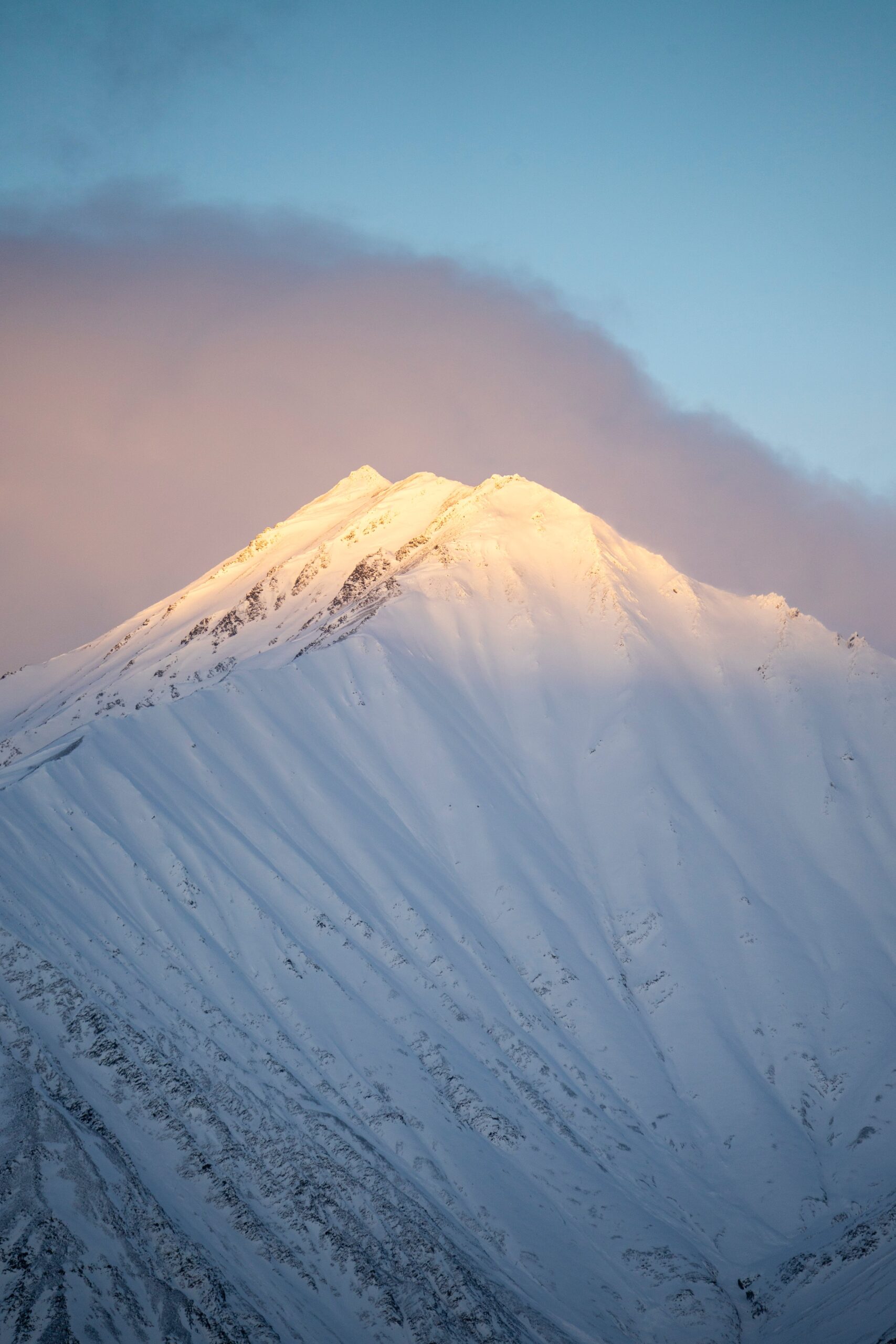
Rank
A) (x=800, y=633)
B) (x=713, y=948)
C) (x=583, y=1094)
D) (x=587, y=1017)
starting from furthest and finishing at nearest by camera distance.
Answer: (x=800, y=633) → (x=713, y=948) → (x=587, y=1017) → (x=583, y=1094)

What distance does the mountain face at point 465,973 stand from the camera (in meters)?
62.6

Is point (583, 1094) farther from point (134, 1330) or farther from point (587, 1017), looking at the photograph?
point (134, 1330)

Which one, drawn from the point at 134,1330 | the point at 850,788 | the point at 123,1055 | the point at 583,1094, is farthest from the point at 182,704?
the point at 850,788

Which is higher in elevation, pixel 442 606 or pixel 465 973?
pixel 442 606

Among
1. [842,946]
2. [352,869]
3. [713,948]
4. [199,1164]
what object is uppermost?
[352,869]

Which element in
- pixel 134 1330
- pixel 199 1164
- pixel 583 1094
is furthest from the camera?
pixel 583 1094

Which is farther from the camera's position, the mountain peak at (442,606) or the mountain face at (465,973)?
the mountain peak at (442,606)

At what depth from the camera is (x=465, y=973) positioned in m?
94.2

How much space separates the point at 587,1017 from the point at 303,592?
87.2 m

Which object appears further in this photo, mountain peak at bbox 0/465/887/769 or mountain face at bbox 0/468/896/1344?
mountain peak at bbox 0/465/887/769

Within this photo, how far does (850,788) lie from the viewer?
12631 cm

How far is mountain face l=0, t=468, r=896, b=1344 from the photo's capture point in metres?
62.6

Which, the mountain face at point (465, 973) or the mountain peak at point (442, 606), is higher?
→ the mountain peak at point (442, 606)

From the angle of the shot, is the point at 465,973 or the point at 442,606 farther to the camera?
the point at 442,606
